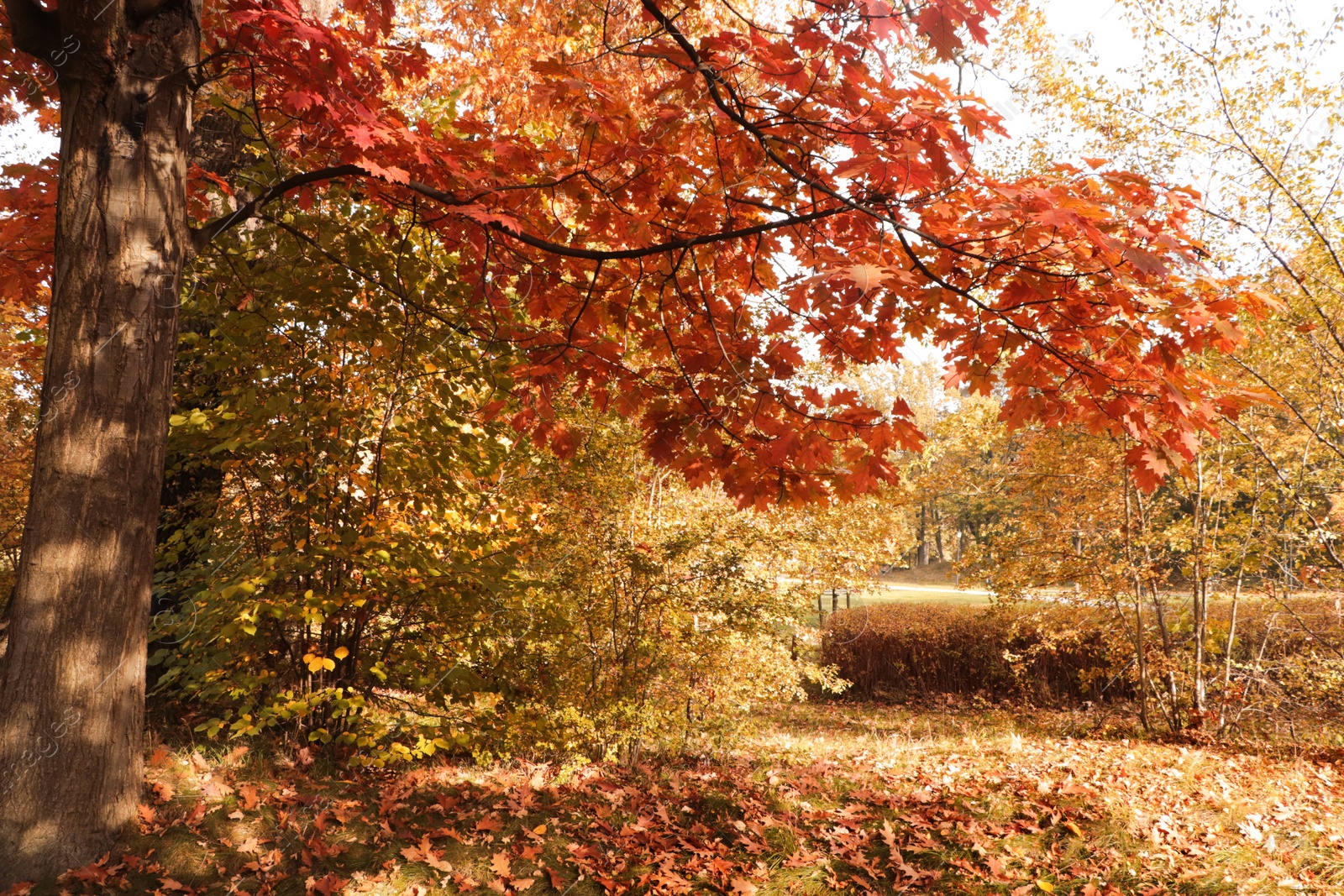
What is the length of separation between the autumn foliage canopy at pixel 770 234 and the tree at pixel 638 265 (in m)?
0.02

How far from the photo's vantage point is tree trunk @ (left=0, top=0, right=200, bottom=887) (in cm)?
235

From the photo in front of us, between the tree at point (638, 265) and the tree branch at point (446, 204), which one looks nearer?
the tree at point (638, 265)

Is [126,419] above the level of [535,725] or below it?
above

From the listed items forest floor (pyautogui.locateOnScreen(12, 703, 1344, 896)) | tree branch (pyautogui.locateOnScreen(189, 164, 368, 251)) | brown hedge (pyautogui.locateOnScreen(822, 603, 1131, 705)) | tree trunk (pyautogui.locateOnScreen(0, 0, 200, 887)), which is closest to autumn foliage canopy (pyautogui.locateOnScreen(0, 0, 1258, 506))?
tree branch (pyautogui.locateOnScreen(189, 164, 368, 251))

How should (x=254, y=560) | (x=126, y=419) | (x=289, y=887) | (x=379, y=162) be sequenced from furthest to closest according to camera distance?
1. (x=254, y=560)
2. (x=379, y=162)
3. (x=289, y=887)
4. (x=126, y=419)

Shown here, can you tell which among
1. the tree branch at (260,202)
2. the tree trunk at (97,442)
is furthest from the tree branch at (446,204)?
the tree trunk at (97,442)

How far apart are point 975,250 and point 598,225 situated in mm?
1521

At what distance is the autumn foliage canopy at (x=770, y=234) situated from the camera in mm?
2398

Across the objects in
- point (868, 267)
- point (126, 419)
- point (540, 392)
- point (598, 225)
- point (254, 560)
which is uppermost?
point (598, 225)

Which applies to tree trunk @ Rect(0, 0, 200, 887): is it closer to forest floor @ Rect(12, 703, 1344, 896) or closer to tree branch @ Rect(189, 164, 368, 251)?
tree branch @ Rect(189, 164, 368, 251)

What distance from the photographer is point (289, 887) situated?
2.70 metres

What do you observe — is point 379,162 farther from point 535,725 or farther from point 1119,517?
point 1119,517

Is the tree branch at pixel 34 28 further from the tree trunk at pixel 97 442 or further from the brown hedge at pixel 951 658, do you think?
the brown hedge at pixel 951 658

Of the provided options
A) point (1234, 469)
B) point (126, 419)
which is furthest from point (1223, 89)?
point (126, 419)
